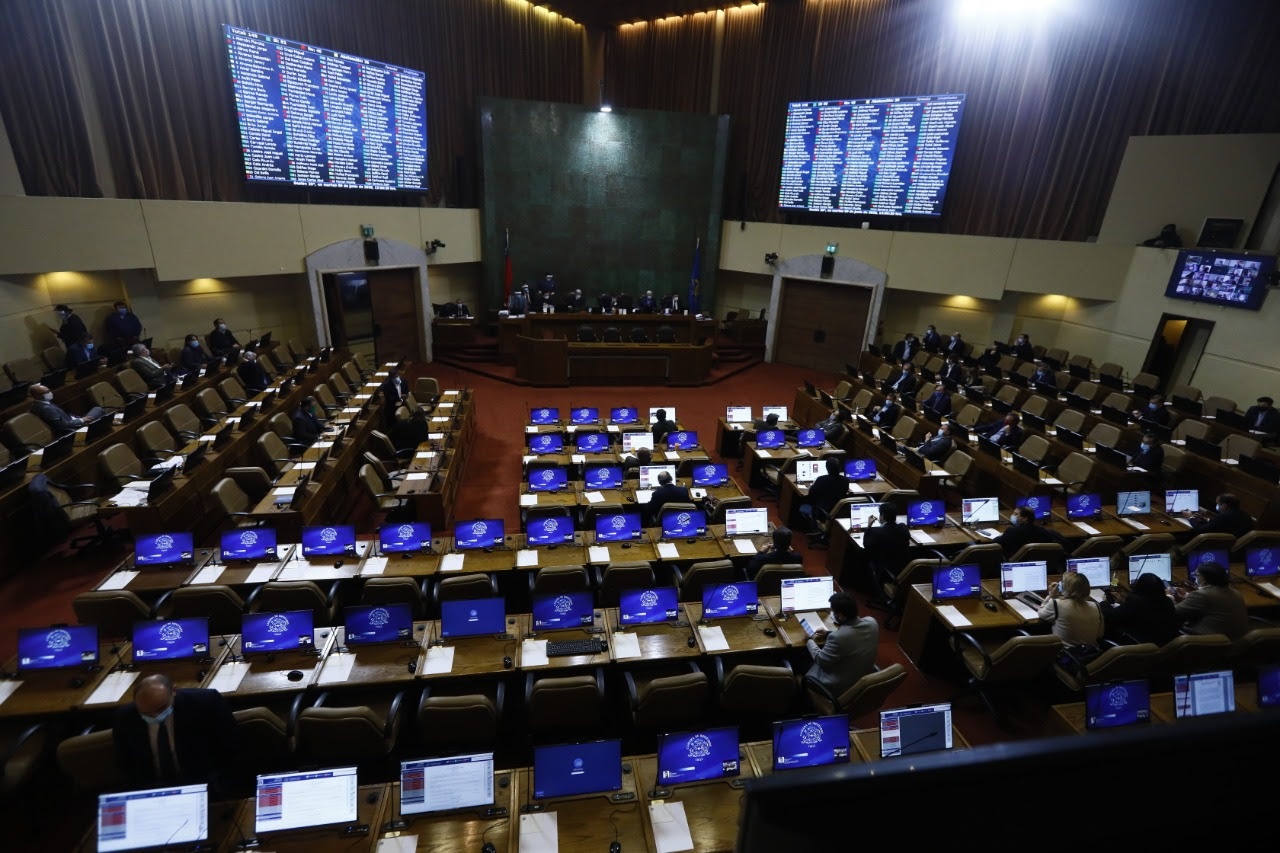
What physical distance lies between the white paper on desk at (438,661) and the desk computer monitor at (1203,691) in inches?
193

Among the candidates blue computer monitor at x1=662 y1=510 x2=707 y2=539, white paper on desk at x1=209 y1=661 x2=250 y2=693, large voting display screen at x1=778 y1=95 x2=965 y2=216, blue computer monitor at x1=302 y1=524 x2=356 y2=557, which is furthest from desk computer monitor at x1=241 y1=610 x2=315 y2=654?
large voting display screen at x1=778 y1=95 x2=965 y2=216

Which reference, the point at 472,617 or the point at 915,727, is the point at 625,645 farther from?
the point at 915,727

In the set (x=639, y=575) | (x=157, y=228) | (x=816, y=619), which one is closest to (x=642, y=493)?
(x=639, y=575)

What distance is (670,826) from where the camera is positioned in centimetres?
345

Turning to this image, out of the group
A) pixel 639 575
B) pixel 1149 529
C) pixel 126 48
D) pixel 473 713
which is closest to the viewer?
pixel 473 713

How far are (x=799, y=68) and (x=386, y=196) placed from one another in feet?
35.5

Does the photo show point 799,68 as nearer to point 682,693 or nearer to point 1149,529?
point 1149,529

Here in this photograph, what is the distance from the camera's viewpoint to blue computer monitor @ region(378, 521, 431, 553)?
19.8 feet

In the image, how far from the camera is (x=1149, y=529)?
7184 mm

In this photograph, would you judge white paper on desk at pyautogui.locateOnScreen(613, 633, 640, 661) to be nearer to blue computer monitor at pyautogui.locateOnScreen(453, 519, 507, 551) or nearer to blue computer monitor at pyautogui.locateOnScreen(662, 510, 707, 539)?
blue computer monitor at pyautogui.locateOnScreen(662, 510, 707, 539)

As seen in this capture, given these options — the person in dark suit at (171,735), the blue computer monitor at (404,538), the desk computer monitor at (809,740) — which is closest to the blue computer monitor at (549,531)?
the blue computer monitor at (404,538)

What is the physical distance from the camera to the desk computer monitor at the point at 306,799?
3.32 m

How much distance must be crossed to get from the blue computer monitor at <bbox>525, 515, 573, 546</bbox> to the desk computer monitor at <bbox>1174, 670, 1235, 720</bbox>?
15.7 ft

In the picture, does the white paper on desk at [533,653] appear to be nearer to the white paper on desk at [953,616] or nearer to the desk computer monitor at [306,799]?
the desk computer monitor at [306,799]
